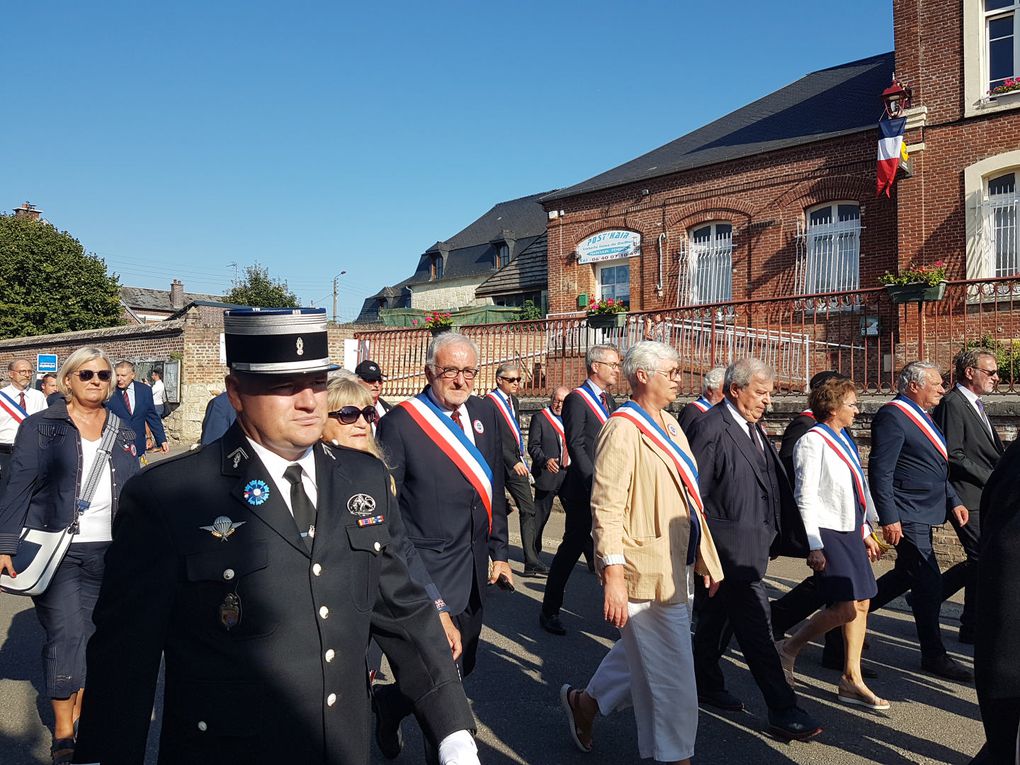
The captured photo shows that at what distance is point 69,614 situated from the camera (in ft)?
13.8

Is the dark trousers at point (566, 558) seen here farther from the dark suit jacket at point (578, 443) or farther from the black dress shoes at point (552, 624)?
the dark suit jacket at point (578, 443)

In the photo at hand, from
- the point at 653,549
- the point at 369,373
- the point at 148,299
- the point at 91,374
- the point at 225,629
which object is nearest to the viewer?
the point at 225,629

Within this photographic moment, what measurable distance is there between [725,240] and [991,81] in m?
6.45

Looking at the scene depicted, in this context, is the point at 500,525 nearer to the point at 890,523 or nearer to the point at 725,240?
the point at 890,523

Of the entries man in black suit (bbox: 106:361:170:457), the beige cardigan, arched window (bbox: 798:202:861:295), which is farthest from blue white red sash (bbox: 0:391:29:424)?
arched window (bbox: 798:202:861:295)

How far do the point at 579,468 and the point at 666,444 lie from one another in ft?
8.59

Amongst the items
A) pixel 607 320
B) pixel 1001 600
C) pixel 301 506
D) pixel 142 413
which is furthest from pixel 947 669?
pixel 142 413

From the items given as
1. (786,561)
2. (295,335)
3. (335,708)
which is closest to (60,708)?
(335,708)

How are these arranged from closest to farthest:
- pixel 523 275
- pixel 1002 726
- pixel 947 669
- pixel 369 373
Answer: pixel 1002 726 < pixel 947 669 < pixel 369 373 < pixel 523 275

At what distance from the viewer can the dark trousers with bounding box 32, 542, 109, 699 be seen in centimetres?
412

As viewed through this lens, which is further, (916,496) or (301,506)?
(916,496)

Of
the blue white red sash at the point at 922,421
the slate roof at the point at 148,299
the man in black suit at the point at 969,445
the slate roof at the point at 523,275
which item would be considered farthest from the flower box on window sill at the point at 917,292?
the slate roof at the point at 148,299

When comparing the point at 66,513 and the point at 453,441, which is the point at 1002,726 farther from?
the point at 66,513

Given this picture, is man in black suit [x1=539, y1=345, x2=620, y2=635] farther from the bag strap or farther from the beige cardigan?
the bag strap
